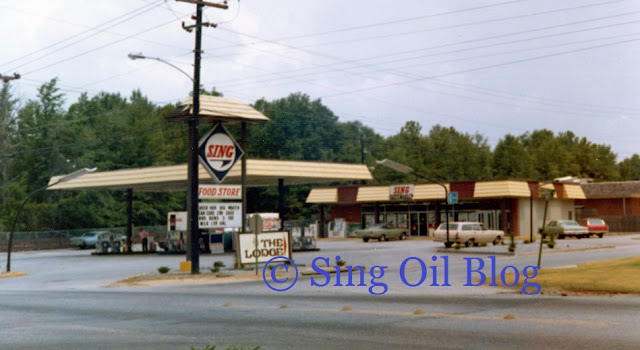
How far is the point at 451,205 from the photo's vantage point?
66.8 meters

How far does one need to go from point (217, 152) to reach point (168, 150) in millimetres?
62515

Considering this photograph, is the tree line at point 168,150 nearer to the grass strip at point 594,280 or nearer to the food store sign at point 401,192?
the food store sign at point 401,192

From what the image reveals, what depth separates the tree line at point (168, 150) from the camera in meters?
79.2

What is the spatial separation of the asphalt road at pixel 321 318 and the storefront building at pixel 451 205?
38838 millimetres

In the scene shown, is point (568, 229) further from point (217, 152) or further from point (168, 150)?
point (168, 150)

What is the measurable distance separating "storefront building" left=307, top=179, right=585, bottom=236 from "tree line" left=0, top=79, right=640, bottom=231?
941 cm

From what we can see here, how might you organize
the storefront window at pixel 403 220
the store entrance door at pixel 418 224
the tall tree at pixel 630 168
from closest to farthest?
the store entrance door at pixel 418 224, the storefront window at pixel 403 220, the tall tree at pixel 630 168

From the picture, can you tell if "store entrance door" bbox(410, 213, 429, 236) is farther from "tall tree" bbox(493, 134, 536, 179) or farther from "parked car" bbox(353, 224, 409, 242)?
"tall tree" bbox(493, 134, 536, 179)

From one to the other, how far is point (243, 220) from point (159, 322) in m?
20.3

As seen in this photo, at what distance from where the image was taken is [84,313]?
16531 millimetres

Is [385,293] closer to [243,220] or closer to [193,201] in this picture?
[193,201]

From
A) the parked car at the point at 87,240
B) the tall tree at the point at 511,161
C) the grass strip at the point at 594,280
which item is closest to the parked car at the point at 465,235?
the grass strip at the point at 594,280

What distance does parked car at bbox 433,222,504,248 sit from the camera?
44.2 meters

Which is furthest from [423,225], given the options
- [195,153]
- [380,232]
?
[195,153]
